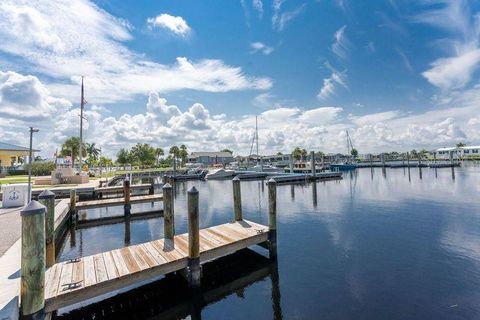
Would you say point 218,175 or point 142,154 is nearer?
point 218,175

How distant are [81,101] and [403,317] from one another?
32969mm

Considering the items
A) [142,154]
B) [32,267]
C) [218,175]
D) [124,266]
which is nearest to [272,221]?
[124,266]

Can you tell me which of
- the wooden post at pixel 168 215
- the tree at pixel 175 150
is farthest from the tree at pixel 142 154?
the wooden post at pixel 168 215

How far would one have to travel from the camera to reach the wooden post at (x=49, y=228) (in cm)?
739

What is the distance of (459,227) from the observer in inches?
586

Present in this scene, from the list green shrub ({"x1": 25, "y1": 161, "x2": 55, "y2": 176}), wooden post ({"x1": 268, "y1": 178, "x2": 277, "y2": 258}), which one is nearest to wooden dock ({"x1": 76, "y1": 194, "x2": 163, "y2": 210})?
wooden post ({"x1": 268, "y1": 178, "x2": 277, "y2": 258})

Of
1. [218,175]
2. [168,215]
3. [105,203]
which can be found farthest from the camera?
[218,175]

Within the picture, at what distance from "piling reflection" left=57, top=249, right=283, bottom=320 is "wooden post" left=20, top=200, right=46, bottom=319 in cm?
214

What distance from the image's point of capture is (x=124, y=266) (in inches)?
279

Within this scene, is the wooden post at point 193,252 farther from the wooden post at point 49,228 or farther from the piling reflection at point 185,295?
the wooden post at point 49,228

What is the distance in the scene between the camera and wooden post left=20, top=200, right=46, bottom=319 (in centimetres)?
515

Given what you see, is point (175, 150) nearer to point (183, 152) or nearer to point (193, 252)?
point (183, 152)

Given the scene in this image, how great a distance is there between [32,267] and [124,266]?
7.51ft

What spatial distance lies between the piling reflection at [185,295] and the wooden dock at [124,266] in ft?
3.34
